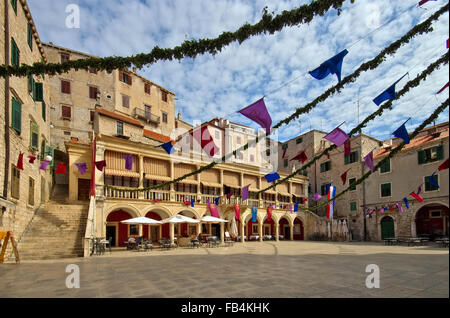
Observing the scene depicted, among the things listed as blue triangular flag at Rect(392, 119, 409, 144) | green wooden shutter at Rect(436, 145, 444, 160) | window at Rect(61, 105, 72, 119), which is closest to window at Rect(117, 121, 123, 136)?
window at Rect(61, 105, 72, 119)

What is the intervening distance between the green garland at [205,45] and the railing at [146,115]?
27.2 meters

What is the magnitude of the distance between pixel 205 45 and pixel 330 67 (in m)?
2.86

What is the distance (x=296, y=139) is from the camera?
37.9 meters

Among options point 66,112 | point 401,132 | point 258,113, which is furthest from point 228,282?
point 66,112

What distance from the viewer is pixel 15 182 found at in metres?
12.3

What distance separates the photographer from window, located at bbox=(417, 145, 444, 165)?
71.4 ft

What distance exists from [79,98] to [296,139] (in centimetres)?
2740

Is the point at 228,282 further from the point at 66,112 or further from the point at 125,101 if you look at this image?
the point at 125,101

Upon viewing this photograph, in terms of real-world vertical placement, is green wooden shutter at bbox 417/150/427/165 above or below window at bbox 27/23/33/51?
below

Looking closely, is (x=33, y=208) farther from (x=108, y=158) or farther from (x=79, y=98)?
(x=79, y=98)

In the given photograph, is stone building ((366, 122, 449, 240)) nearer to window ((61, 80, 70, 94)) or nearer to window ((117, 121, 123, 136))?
window ((117, 121, 123, 136))

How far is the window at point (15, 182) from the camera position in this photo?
11969 millimetres

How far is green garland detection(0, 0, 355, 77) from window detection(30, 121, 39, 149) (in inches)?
446

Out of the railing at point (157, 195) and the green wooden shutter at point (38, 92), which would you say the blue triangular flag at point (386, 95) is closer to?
the green wooden shutter at point (38, 92)
